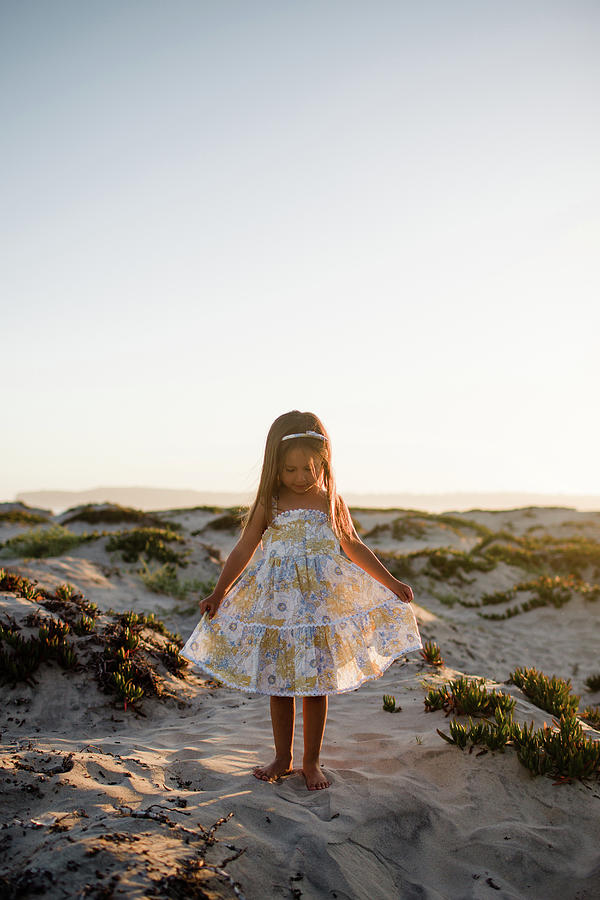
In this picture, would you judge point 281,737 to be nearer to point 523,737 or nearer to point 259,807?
point 259,807

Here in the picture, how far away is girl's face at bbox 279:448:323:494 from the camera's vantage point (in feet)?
12.8

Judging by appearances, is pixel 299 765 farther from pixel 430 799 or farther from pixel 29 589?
pixel 29 589

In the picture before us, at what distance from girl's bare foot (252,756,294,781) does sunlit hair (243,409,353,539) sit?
5.43 ft

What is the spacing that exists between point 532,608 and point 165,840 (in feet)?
37.9

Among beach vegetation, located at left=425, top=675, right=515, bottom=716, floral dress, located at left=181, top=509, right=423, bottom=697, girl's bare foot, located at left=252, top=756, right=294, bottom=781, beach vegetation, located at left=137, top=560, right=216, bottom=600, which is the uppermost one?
floral dress, located at left=181, top=509, right=423, bottom=697

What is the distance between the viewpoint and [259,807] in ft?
10.7

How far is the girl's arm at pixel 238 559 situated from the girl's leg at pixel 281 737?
0.79 metres

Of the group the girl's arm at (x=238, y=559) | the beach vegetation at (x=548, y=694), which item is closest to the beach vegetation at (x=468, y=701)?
the beach vegetation at (x=548, y=694)

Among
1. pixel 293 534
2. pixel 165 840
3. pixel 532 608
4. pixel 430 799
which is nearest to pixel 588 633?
pixel 532 608

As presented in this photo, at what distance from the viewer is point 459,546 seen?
2112 cm

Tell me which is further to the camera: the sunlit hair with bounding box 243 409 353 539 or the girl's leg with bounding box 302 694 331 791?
the sunlit hair with bounding box 243 409 353 539

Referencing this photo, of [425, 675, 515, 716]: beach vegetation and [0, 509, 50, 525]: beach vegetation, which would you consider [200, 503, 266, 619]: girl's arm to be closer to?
[425, 675, 515, 716]: beach vegetation

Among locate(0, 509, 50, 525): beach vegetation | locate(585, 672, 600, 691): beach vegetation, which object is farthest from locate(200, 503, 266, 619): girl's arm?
locate(0, 509, 50, 525): beach vegetation

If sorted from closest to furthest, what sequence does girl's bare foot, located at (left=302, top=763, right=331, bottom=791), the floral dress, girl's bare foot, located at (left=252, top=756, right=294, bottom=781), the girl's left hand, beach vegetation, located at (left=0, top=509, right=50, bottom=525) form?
1. the floral dress
2. girl's bare foot, located at (left=302, top=763, right=331, bottom=791)
3. girl's bare foot, located at (left=252, top=756, right=294, bottom=781)
4. the girl's left hand
5. beach vegetation, located at (left=0, top=509, right=50, bottom=525)
